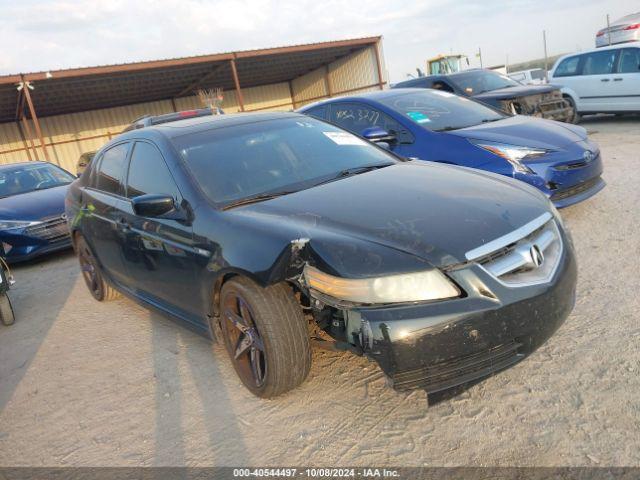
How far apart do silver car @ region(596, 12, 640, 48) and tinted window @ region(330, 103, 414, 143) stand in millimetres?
12609

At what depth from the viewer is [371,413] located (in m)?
2.43

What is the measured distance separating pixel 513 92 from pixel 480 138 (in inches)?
184

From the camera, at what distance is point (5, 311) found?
4492 mm

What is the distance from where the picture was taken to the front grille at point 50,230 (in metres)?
6.27

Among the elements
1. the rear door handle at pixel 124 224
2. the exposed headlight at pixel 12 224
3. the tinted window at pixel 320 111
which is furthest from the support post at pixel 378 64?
the rear door handle at pixel 124 224

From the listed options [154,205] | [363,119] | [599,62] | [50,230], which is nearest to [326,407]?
[154,205]

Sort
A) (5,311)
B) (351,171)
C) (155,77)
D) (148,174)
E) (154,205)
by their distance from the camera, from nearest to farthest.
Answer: (154,205), (351,171), (148,174), (5,311), (155,77)

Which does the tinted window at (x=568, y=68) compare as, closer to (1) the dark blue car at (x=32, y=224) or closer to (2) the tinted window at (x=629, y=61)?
(2) the tinted window at (x=629, y=61)

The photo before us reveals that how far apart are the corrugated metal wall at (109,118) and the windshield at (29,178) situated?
15.0 metres

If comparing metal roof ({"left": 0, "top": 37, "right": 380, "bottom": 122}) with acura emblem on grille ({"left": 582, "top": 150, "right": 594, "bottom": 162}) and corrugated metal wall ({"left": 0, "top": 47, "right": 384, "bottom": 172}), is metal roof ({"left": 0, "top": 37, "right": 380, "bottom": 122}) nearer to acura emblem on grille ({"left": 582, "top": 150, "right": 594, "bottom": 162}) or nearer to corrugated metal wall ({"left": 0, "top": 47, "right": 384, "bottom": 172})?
corrugated metal wall ({"left": 0, "top": 47, "right": 384, "bottom": 172})

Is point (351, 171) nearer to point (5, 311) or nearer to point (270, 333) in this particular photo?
point (270, 333)

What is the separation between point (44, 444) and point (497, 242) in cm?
Answer: 245

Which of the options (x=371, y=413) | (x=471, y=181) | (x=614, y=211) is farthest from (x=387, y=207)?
(x=614, y=211)

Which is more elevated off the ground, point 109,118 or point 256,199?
point 109,118
